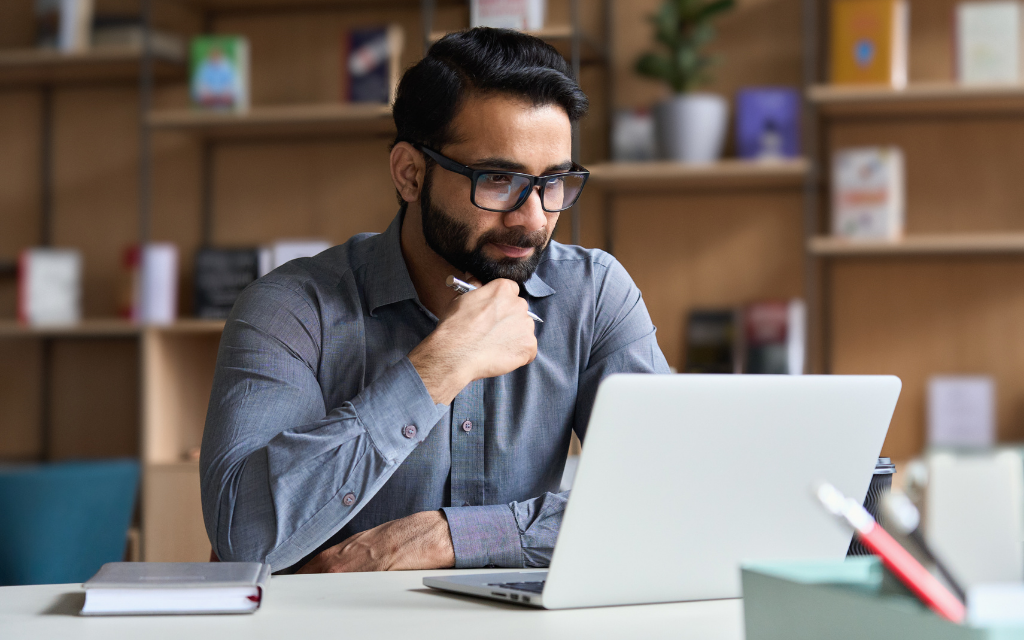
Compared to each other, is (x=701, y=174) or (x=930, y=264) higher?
(x=701, y=174)

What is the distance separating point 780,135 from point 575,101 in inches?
61.4

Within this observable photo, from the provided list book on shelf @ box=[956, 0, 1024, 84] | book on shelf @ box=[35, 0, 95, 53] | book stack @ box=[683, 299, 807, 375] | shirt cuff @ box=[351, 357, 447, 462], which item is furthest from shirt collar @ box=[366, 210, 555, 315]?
book on shelf @ box=[35, 0, 95, 53]

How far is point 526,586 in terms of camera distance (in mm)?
898

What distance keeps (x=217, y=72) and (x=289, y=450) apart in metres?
2.20

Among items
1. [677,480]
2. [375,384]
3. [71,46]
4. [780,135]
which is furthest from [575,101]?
[71,46]

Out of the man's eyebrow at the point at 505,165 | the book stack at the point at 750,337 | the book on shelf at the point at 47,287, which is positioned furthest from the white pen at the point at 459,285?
the book on shelf at the point at 47,287

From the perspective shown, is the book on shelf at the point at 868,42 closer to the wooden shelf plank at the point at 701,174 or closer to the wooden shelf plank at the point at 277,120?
the wooden shelf plank at the point at 701,174

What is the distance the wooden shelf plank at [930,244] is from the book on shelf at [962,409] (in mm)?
366

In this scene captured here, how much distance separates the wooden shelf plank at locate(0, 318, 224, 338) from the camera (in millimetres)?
3002

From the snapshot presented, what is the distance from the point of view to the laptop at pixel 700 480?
0.81 m

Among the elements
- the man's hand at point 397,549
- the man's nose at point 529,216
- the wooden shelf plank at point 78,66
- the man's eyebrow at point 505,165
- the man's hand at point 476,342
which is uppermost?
the wooden shelf plank at point 78,66

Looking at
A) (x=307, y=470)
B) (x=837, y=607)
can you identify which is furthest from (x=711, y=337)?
(x=837, y=607)

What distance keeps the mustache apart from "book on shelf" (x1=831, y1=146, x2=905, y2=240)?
1609mm

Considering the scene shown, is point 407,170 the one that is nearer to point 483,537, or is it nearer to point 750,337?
point 483,537
